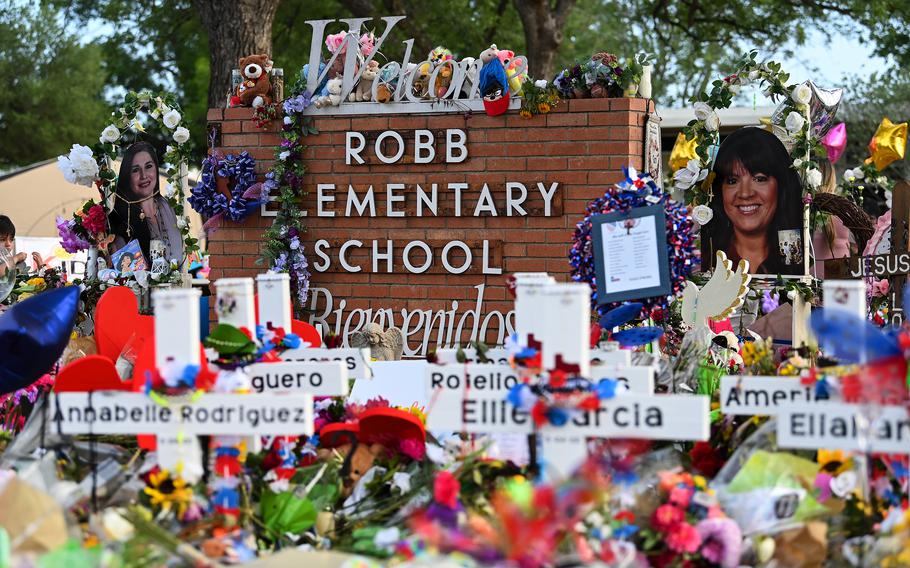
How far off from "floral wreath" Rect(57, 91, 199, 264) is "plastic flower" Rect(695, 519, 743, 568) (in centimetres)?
568

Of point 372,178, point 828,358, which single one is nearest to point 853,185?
point 372,178

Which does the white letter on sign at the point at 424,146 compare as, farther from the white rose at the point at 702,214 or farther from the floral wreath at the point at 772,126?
the white rose at the point at 702,214

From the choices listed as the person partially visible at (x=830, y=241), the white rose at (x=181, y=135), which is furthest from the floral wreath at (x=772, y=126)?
the white rose at (x=181, y=135)

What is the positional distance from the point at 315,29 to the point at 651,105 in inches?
82.9

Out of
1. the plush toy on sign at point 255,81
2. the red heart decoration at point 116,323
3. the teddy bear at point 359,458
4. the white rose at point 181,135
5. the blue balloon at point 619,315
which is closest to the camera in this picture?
the teddy bear at point 359,458

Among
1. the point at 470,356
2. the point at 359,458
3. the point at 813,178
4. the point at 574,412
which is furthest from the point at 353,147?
the point at 574,412

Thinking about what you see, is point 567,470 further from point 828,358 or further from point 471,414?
point 828,358

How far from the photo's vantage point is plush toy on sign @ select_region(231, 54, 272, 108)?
7.52 m

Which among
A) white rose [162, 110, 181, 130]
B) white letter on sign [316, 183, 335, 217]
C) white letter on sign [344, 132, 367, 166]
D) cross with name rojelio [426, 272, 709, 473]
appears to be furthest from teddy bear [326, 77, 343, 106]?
cross with name rojelio [426, 272, 709, 473]

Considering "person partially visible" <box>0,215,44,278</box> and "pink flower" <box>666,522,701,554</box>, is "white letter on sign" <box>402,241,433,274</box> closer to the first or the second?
"person partially visible" <box>0,215,44,278</box>

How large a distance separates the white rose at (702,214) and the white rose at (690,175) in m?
0.16

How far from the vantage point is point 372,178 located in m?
7.36

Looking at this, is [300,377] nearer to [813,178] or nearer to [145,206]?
[813,178]

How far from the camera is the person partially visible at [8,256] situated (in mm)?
7537
